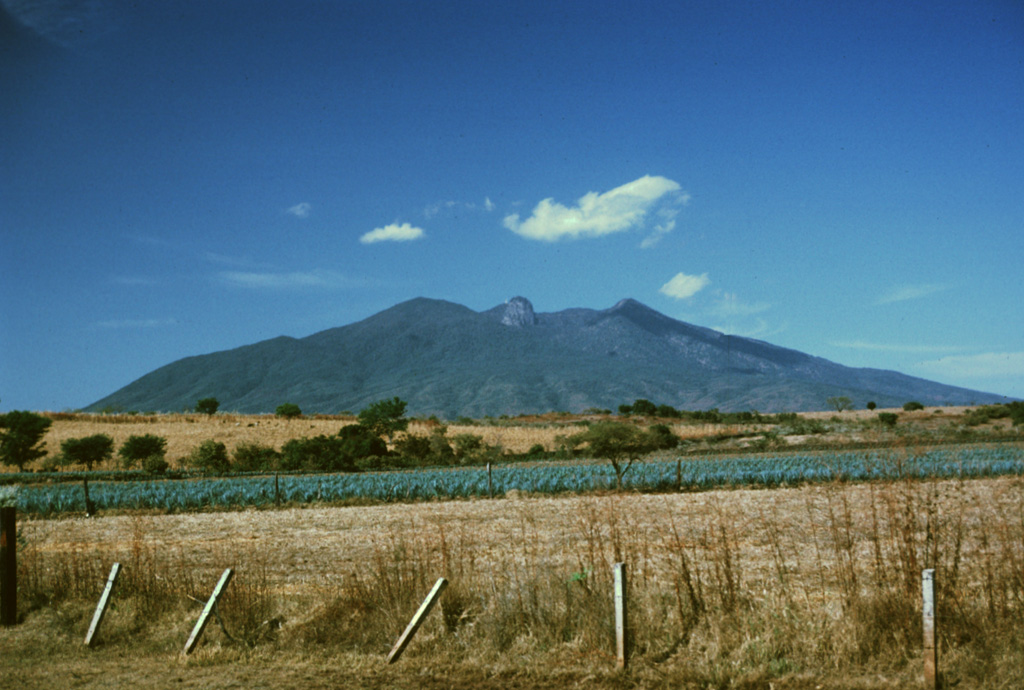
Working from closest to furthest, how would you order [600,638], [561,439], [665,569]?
1. [600,638]
2. [665,569]
3. [561,439]

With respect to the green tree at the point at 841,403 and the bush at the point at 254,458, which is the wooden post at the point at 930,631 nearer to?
the bush at the point at 254,458

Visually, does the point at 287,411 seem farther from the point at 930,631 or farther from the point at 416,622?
the point at 930,631

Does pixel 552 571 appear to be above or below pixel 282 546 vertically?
above

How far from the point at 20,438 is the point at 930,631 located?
61161 mm

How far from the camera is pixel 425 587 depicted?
1016 centimetres

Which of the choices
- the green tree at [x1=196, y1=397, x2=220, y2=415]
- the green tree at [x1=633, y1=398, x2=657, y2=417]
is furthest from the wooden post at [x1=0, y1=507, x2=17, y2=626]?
the green tree at [x1=633, y1=398, x2=657, y2=417]

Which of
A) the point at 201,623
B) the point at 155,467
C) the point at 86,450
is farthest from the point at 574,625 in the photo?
the point at 86,450

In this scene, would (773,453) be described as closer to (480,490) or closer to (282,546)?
(480,490)

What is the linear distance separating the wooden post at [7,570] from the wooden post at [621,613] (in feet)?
30.5

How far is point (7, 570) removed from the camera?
448 inches

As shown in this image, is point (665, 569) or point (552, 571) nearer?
point (552, 571)

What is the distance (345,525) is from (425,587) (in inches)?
519

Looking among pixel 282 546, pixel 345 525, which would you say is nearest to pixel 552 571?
pixel 282 546

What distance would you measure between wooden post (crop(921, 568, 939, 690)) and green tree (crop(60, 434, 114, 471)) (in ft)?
187
